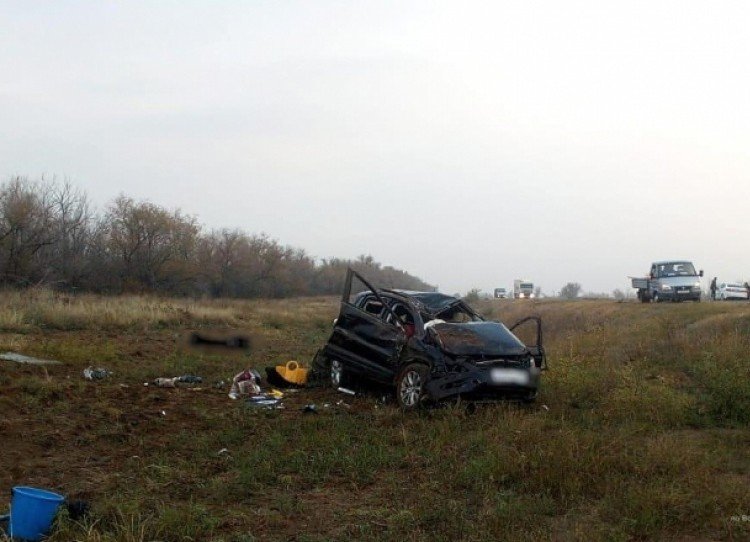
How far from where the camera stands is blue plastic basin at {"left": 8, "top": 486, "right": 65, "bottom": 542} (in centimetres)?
489

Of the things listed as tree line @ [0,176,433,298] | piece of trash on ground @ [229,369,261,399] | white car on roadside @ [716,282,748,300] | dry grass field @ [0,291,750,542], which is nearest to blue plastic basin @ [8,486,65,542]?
dry grass field @ [0,291,750,542]

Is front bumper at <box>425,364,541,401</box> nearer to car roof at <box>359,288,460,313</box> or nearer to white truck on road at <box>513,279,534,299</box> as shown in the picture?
car roof at <box>359,288,460,313</box>

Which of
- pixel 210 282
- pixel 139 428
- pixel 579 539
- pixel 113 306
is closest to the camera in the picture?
pixel 579 539

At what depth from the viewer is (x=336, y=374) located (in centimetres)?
1171

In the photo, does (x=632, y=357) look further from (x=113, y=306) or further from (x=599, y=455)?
(x=113, y=306)

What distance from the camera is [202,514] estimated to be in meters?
5.29

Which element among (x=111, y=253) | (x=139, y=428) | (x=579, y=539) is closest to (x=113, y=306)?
(x=111, y=253)

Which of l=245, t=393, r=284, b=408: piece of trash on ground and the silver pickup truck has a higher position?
the silver pickup truck

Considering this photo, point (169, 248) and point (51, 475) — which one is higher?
point (169, 248)

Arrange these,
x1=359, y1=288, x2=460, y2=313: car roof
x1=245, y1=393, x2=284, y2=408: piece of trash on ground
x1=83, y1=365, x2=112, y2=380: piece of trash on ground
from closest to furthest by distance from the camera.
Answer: x1=245, y1=393, x2=284, y2=408: piece of trash on ground < x1=359, y1=288, x2=460, y2=313: car roof < x1=83, y1=365, x2=112, y2=380: piece of trash on ground

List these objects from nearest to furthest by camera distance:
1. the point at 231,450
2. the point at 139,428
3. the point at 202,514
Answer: the point at 202,514, the point at 231,450, the point at 139,428

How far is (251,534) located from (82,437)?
374 cm

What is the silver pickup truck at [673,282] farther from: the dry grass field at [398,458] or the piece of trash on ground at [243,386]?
the piece of trash on ground at [243,386]

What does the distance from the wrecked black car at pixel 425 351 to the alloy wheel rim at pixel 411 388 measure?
0.01 meters
